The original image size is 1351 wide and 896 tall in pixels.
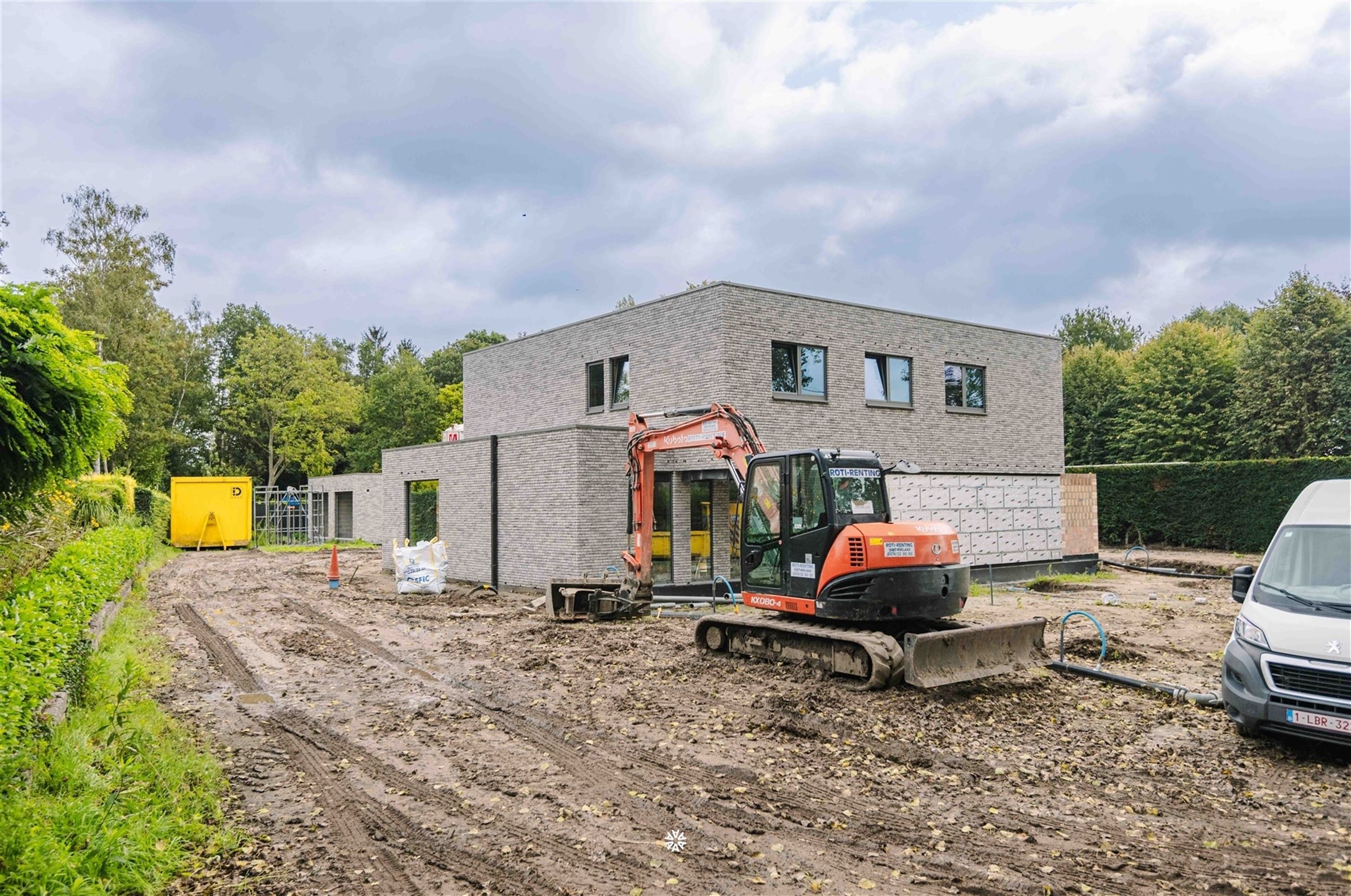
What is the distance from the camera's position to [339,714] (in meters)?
8.13

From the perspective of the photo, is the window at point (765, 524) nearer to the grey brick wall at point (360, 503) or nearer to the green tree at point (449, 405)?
the grey brick wall at point (360, 503)

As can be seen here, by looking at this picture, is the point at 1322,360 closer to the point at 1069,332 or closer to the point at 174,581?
the point at 1069,332

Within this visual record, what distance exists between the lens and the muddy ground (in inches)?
189

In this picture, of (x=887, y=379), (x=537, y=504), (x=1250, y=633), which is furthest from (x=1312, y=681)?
(x=887, y=379)

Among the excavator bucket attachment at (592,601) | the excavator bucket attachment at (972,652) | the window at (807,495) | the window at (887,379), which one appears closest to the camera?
the excavator bucket attachment at (972,652)

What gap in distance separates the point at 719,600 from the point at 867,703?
297 inches

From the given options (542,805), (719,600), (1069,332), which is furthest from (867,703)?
(1069,332)

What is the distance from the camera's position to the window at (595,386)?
20.0m

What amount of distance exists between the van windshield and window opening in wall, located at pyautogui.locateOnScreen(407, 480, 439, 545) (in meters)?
21.8

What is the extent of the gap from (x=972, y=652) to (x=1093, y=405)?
3604 centimetres

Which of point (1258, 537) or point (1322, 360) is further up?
point (1322, 360)

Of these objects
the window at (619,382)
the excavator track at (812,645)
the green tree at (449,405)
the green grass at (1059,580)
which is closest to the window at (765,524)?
the excavator track at (812,645)

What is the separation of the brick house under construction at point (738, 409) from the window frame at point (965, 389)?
5 centimetres

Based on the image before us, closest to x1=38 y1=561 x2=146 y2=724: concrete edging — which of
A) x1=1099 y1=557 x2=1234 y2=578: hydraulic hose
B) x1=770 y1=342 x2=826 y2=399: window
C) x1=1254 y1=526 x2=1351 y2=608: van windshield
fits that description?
x1=1254 y1=526 x2=1351 y2=608: van windshield
